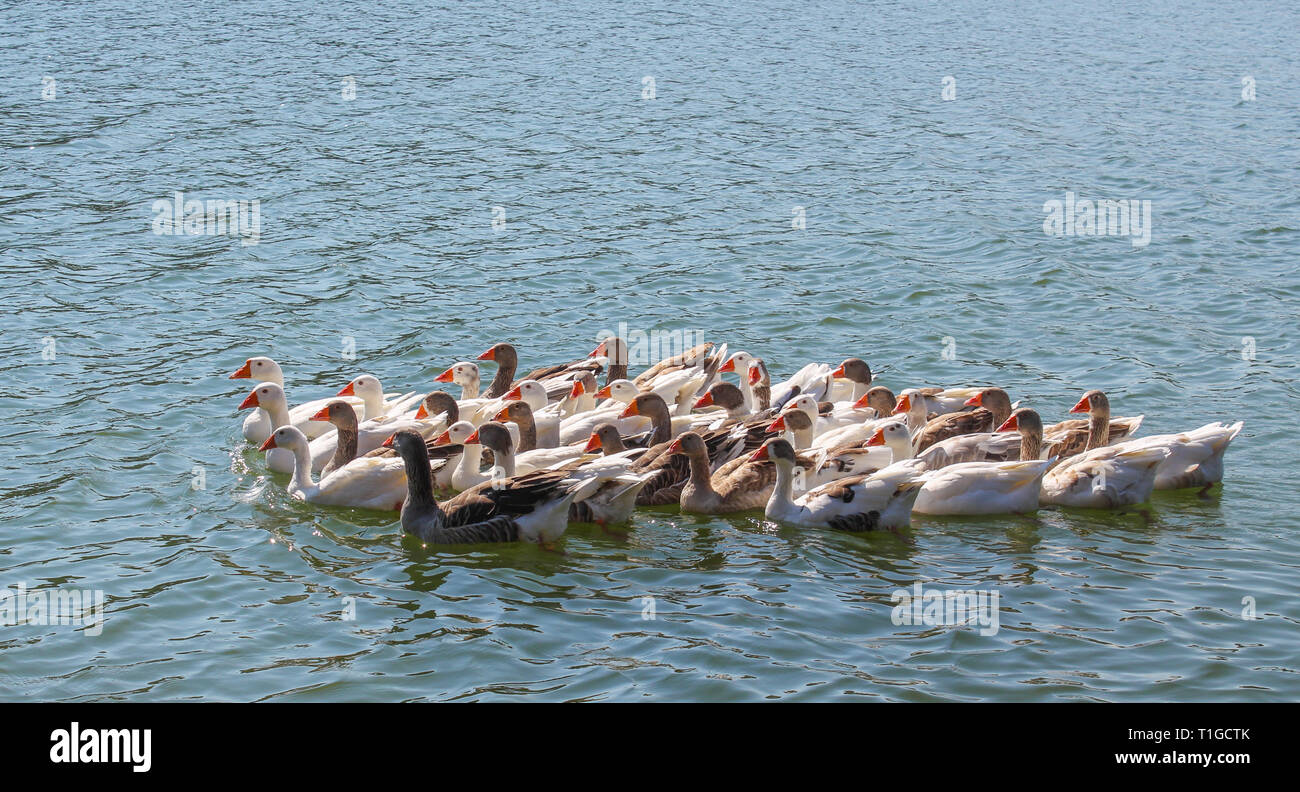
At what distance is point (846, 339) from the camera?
1842cm

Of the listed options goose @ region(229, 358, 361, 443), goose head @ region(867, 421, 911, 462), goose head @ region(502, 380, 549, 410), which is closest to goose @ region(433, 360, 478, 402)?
goose head @ region(502, 380, 549, 410)

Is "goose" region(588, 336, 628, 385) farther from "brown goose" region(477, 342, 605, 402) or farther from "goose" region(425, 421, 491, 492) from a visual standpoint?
"goose" region(425, 421, 491, 492)

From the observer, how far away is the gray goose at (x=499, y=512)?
485 inches

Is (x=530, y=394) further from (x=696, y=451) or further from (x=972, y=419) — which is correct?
(x=972, y=419)

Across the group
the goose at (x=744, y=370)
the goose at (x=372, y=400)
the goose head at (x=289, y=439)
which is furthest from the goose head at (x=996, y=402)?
the goose head at (x=289, y=439)

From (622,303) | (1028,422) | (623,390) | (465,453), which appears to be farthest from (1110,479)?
(622,303)

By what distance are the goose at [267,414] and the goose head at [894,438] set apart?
19.2 feet

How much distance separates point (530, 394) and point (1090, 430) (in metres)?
6.06

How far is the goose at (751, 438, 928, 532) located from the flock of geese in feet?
0.06

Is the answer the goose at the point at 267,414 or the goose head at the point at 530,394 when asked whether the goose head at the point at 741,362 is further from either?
the goose at the point at 267,414

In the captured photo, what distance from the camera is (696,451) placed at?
1320cm

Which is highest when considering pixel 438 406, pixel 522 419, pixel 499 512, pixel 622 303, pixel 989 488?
pixel 622 303

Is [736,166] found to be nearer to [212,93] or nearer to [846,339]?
[846,339]
